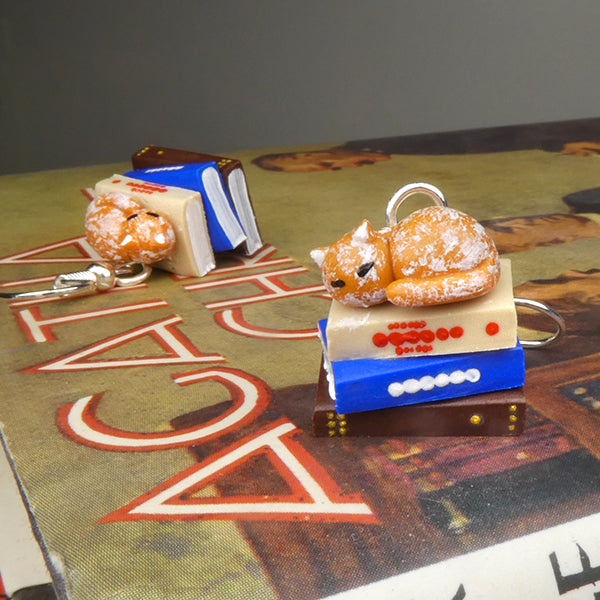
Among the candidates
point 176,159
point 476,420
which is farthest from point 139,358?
point 176,159

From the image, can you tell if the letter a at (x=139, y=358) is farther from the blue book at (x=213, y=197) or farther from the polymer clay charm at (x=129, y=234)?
the blue book at (x=213, y=197)

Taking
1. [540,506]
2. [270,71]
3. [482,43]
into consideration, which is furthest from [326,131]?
[540,506]

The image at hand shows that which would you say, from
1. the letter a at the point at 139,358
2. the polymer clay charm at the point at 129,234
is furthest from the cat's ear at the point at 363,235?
the polymer clay charm at the point at 129,234

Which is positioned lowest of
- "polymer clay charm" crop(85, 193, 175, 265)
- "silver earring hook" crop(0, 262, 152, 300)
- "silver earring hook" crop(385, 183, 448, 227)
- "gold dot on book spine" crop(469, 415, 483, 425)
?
"silver earring hook" crop(0, 262, 152, 300)

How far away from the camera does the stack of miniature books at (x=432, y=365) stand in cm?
104

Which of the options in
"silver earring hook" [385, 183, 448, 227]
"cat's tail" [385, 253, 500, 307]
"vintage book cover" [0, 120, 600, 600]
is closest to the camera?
"vintage book cover" [0, 120, 600, 600]

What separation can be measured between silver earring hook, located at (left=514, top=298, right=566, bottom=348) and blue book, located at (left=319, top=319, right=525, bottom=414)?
168mm

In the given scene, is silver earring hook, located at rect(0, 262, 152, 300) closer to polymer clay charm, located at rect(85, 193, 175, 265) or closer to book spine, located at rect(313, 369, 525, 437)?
polymer clay charm, located at rect(85, 193, 175, 265)

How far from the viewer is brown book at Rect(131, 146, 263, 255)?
1.97m

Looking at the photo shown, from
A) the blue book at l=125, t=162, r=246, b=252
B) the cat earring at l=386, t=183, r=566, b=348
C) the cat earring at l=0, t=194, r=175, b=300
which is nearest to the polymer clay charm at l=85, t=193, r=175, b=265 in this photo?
the cat earring at l=0, t=194, r=175, b=300

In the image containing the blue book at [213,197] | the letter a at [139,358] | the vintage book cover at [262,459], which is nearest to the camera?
the vintage book cover at [262,459]

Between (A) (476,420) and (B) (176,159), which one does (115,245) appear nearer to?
(B) (176,159)

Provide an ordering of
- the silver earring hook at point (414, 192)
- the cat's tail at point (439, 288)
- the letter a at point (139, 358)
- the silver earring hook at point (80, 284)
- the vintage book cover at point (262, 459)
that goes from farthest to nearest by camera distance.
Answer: the silver earring hook at point (80, 284) → the letter a at point (139, 358) → the silver earring hook at point (414, 192) → the cat's tail at point (439, 288) → the vintage book cover at point (262, 459)

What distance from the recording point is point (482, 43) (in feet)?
13.6
